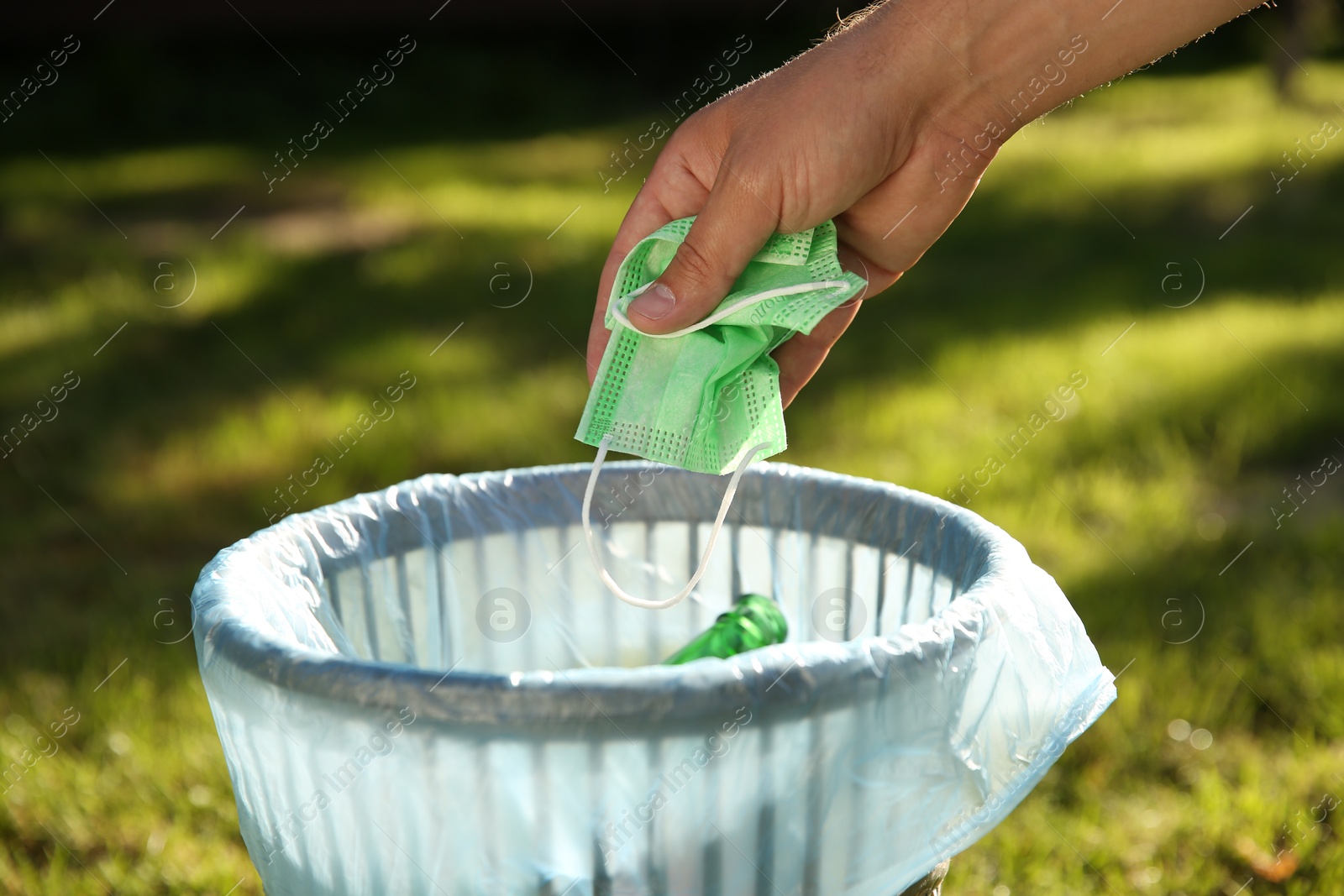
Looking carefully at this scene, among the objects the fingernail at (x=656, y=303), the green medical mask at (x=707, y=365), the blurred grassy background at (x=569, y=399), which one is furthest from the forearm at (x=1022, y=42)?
the blurred grassy background at (x=569, y=399)

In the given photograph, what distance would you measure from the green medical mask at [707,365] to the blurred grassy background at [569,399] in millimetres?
765

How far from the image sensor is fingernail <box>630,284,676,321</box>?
3.65 feet

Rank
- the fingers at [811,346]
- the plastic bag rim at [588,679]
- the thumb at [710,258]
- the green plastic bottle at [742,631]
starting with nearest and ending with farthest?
the plastic bag rim at [588,679] < the thumb at [710,258] < the green plastic bottle at [742,631] < the fingers at [811,346]

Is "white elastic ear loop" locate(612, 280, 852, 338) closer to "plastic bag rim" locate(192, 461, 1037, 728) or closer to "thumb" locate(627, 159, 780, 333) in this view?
"thumb" locate(627, 159, 780, 333)

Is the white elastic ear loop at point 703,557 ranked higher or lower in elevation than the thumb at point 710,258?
lower

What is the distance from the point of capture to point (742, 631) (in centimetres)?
122

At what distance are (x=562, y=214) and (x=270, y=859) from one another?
3.87m

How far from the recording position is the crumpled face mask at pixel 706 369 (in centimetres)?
115

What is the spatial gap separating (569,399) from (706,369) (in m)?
1.96

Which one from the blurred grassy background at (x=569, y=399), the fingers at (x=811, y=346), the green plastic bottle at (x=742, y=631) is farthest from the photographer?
the blurred grassy background at (x=569, y=399)

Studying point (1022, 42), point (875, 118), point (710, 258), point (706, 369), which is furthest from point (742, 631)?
point (1022, 42)

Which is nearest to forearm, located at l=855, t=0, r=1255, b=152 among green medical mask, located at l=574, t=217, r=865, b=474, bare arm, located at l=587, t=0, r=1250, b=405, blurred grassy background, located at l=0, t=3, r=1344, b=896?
bare arm, located at l=587, t=0, r=1250, b=405

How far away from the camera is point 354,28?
24.9 ft

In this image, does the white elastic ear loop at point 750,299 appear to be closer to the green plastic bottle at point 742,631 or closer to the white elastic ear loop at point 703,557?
the white elastic ear loop at point 703,557
